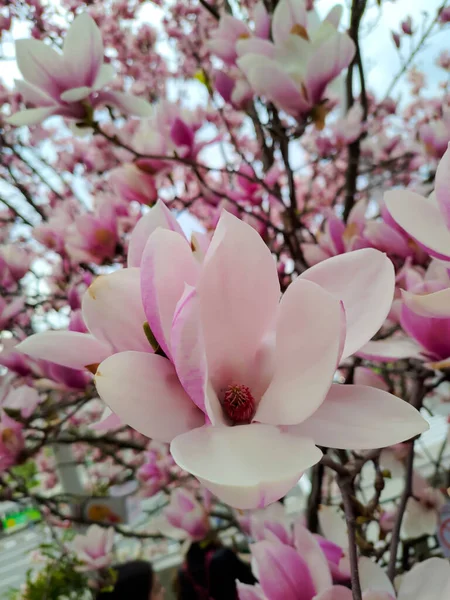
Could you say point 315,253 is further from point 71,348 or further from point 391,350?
point 71,348

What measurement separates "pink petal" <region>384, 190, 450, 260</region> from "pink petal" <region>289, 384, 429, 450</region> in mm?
111

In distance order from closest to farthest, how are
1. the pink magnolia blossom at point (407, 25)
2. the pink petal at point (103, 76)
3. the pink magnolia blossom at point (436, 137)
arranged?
the pink petal at point (103, 76) < the pink magnolia blossom at point (436, 137) < the pink magnolia blossom at point (407, 25)

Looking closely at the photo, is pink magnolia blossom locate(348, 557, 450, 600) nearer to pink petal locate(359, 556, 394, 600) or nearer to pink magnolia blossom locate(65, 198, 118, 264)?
pink petal locate(359, 556, 394, 600)

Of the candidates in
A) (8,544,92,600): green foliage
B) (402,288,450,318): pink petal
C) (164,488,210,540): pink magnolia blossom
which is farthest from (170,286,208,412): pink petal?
(8,544,92,600): green foliage

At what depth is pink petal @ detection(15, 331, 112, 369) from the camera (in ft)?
0.90

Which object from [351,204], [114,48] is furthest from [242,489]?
[114,48]

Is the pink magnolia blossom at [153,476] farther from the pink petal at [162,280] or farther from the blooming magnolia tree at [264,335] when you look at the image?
the pink petal at [162,280]

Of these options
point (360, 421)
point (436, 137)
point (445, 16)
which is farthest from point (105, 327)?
point (445, 16)

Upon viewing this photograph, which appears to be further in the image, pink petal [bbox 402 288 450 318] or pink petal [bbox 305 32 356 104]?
pink petal [bbox 305 32 356 104]

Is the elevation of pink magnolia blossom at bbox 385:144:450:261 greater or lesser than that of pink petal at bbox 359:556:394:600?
greater

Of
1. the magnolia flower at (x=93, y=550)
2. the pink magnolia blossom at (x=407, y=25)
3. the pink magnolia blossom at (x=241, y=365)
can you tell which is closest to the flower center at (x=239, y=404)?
the pink magnolia blossom at (x=241, y=365)

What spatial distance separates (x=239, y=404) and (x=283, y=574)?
0.19 meters

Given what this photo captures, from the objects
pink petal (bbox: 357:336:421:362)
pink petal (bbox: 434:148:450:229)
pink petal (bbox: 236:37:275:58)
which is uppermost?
pink petal (bbox: 236:37:275:58)

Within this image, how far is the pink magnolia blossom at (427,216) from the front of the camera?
0.28 m
